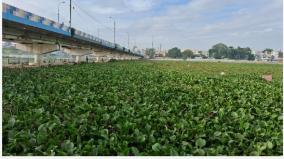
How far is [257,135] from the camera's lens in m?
6.04

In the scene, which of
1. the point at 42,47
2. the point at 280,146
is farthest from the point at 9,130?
the point at 42,47

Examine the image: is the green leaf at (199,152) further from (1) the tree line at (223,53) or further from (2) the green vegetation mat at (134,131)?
(1) the tree line at (223,53)

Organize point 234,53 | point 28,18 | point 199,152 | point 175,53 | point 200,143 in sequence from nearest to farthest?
1. point 199,152
2. point 200,143
3. point 28,18
4. point 234,53
5. point 175,53

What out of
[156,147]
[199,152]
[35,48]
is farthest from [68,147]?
[35,48]

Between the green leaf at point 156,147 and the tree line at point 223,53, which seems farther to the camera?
the tree line at point 223,53

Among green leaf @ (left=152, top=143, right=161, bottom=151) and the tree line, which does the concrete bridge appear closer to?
green leaf @ (left=152, top=143, right=161, bottom=151)

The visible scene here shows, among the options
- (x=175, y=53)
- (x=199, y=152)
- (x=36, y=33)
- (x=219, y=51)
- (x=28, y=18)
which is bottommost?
(x=199, y=152)

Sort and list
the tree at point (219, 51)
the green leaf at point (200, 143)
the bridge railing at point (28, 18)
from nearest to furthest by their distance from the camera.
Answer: the green leaf at point (200, 143) → the bridge railing at point (28, 18) → the tree at point (219, 51)

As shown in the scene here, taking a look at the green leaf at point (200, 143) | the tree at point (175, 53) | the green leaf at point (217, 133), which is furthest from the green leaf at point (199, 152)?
the tree at point (175, 53)

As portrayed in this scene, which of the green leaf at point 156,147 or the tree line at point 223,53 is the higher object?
the tree line at point 223,53

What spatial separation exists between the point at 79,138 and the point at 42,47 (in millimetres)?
38858

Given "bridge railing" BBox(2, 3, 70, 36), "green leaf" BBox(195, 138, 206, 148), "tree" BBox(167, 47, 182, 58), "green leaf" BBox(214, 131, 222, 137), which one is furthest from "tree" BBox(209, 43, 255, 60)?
"green leaf" BBox(195, 138, 206, 148)

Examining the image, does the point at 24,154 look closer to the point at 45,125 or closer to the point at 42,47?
the point at 45,125

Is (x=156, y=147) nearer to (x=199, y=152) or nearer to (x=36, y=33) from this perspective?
(x=199, y=152)
